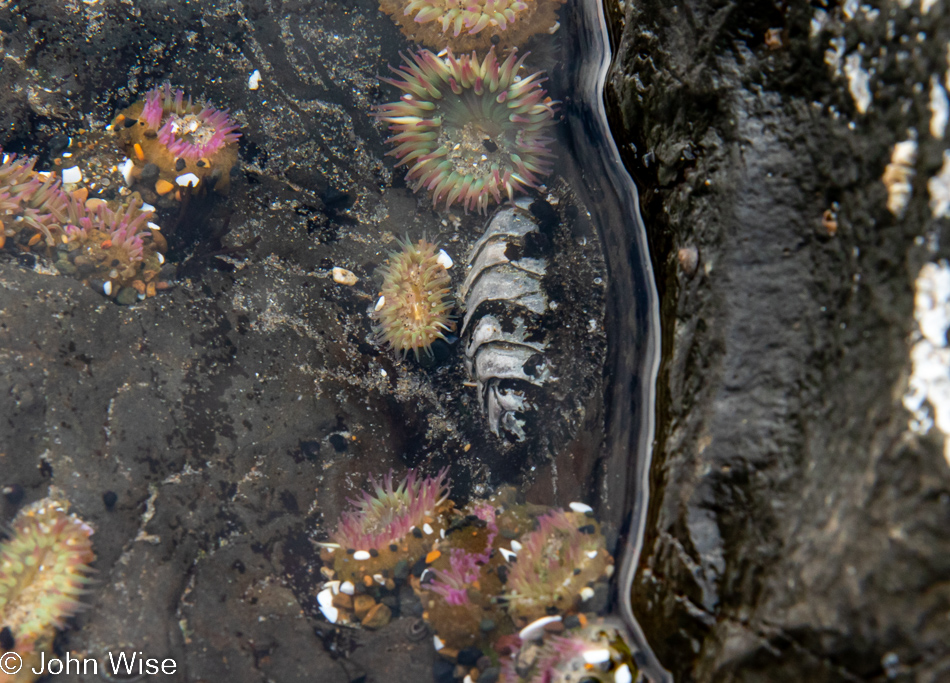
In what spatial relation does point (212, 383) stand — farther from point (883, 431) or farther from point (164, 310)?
point (883, 431)

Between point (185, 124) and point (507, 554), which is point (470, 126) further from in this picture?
point (507, 554)

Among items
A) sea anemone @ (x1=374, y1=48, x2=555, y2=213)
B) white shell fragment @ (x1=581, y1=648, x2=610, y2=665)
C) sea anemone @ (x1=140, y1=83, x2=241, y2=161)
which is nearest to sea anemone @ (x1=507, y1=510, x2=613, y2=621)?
white shell fragment @ (x1=581, y1=648, x2=610, y2=665)

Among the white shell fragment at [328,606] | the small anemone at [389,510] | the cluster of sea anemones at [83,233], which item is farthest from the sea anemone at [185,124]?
the white shell fragment at [328,606]

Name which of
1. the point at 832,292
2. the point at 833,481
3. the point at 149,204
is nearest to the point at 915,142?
the point at 832,292

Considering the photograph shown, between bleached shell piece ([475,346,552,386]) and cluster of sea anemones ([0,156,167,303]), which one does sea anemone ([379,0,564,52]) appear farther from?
cluster of sea anemones ([0,156,167,303])

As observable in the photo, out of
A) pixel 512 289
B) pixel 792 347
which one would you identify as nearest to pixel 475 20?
pixel 512 289
